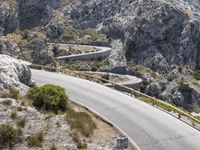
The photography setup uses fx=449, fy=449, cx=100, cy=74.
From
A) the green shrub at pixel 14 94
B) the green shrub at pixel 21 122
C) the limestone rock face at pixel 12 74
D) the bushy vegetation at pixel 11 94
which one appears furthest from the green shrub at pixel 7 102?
the limestone rock face at pixel 12 74

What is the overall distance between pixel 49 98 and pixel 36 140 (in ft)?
16.7

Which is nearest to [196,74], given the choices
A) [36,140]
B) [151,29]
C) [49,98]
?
[151,29]

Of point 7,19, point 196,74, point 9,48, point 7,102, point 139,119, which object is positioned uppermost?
point 7,102

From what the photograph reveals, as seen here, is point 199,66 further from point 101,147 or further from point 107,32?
point 101,147

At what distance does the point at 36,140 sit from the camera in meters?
25.2

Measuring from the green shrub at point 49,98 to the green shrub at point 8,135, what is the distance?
4095 millimetres

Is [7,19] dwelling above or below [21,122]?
above

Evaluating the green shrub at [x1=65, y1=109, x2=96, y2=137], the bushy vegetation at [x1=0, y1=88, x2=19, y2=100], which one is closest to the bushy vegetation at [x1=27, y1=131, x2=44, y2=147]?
the green shrub at [x1=65, y1=109, x2=96, y2=137]

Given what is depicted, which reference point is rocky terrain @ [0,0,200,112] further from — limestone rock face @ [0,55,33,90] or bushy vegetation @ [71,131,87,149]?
bushy vegetation @ [71,131,87,149]

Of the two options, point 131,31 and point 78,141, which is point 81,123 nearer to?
point 78,141

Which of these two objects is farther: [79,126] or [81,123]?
[81,123]

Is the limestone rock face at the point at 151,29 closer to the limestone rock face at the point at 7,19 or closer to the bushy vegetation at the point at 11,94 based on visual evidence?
the limestone rock face at the point at 7,19

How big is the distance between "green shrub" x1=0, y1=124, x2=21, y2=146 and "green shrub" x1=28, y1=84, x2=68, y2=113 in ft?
13.4

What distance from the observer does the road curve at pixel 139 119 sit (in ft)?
→ 94.7
